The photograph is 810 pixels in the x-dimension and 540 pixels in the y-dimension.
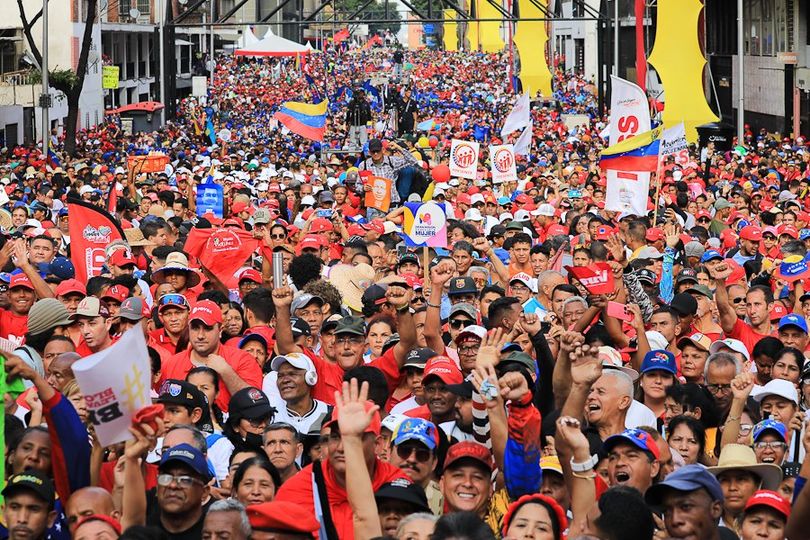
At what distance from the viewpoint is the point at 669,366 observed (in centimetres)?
841

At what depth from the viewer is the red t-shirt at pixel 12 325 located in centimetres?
1027

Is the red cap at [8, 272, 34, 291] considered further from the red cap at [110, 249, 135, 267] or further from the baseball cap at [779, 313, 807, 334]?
the baseball cap at [779, 313, 807, 334]

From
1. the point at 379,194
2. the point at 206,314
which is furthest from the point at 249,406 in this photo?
the point at 379,194

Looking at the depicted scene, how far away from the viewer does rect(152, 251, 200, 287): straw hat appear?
437 inches

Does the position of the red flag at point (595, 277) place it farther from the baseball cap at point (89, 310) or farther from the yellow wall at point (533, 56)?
the yellow wall at point (533, 56)

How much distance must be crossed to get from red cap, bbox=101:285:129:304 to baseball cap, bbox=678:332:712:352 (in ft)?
12.1

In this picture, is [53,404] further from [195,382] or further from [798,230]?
[798,230]

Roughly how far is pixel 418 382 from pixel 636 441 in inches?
73.6

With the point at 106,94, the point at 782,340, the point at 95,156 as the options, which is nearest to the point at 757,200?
the point at 782,340

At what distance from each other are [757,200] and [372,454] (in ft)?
50.4

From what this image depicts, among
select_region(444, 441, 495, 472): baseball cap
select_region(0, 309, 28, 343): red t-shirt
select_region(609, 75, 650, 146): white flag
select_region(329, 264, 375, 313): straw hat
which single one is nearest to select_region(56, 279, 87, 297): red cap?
select_region(0, 309, 28, 343): red t-shirt

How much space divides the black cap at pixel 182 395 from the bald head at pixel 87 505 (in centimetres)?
143

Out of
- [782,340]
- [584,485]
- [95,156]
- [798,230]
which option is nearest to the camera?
[584,485]

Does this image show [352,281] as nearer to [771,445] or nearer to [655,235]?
[655,235]
